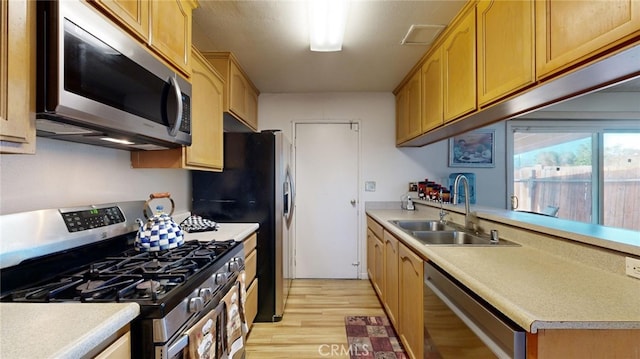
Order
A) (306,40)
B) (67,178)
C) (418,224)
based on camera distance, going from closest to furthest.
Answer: (67,178) < (306,40) < (418,224)

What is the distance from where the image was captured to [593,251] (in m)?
1.18

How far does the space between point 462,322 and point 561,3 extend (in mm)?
1323

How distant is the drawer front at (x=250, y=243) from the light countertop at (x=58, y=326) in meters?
1.23

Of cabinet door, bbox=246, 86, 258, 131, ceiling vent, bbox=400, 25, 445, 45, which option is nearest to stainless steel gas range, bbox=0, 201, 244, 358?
cabinet door, bbox=246, 86, 258, 131

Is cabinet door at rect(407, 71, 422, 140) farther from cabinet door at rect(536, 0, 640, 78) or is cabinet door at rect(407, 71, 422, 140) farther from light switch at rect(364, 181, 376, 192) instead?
cabinet door at rect(536, 0, 640, 78)

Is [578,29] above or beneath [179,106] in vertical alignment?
above

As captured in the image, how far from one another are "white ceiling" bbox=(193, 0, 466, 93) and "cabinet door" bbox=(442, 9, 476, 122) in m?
0.14

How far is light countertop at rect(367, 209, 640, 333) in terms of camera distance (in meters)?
0.78

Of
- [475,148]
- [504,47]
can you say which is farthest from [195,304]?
[475,148]

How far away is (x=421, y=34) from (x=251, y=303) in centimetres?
247

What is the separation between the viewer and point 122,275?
1073mm

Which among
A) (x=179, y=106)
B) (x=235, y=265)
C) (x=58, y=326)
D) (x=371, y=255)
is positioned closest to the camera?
(x=58, y=326)

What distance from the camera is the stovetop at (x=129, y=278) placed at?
899 mm

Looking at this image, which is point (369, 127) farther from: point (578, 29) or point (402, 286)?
point (578, 29)
